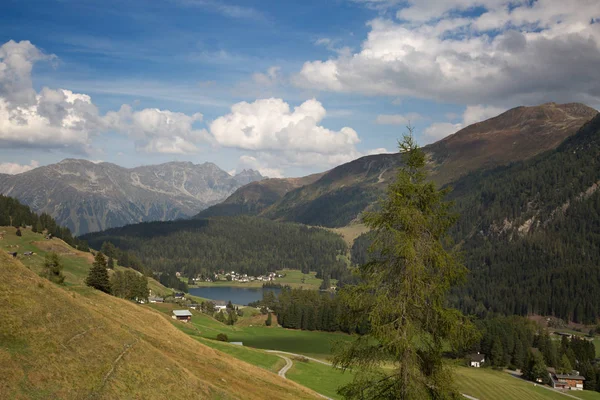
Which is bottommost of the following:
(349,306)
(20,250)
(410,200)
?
(20,250)

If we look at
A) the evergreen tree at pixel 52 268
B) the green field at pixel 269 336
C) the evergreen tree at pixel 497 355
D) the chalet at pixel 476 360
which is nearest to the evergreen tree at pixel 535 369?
the evergreen tree at pixel 497 355

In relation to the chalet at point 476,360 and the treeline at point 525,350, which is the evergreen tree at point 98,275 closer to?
the treeline at point 525,350

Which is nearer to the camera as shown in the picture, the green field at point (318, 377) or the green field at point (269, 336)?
the green field at point (318, 377)

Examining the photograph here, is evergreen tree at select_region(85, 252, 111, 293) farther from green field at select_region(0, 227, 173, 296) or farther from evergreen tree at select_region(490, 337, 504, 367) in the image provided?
evergreen tree at select_region(490, 337, 504, 367)

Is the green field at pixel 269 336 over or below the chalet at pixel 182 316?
below

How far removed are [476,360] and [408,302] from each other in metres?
128

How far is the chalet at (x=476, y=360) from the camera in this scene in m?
131

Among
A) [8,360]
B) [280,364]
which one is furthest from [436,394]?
[280,364]

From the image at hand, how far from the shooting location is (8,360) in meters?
26.2

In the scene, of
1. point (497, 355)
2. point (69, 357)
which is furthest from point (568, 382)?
point (69, 357)

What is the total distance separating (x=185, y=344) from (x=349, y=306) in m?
41.2

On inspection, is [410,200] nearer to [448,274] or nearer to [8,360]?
[448,274]

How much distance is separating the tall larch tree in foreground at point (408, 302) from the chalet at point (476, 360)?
124715 millimetres

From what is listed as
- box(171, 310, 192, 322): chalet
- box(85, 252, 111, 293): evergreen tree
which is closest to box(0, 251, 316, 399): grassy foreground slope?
box(85, 252, 111, 293): evergreen tree
